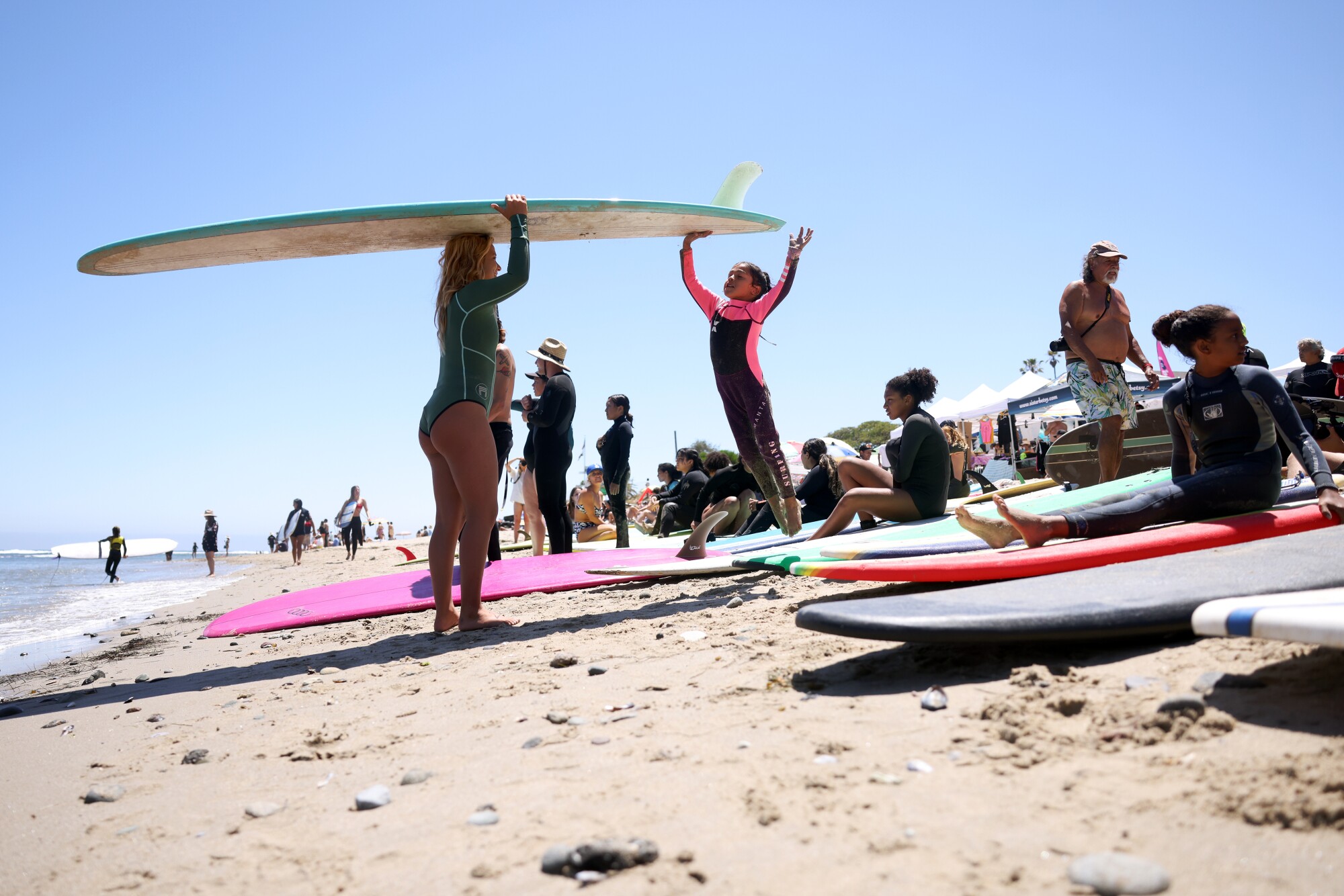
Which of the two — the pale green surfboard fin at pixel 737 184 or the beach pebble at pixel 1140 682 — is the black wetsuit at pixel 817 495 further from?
the beach pebble at pixel 1140 682

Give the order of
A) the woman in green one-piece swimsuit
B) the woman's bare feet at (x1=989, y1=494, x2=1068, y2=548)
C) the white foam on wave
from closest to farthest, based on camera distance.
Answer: the woman's bare feet at (x1=989, y1=494, x2=1068, y2=548)
the woman in green one-piece swimsuit
the white foam on wave

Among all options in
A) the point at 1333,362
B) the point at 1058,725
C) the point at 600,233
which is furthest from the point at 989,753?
the point at 1333,362

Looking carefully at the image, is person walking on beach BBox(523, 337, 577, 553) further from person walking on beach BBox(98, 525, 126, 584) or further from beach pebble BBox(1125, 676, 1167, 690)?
person walking on beach BBox(98, 525, 126, 584)

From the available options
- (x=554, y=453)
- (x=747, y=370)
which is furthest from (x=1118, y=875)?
(x=554, y=453)

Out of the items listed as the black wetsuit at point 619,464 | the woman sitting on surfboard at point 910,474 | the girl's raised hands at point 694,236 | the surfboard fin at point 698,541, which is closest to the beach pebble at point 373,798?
the surfboard fin at point 698,541

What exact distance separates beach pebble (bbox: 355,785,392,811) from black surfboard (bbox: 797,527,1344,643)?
1.12 meters

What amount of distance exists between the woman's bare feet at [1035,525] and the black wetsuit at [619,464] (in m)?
4.64

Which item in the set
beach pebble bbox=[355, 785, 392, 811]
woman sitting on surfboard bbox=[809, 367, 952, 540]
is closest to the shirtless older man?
woman sitting on surfboard bbox=[809, 367, 952, 540]

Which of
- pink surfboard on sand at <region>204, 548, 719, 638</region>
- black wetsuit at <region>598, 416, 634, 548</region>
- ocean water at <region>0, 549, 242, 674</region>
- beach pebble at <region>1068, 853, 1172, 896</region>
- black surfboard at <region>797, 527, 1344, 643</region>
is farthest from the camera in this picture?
ocean water at <region>0, 549, 242, 674</region>

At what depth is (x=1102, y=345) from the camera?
5.48 m

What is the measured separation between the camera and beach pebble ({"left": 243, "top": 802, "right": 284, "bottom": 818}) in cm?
178

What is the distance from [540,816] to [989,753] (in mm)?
837

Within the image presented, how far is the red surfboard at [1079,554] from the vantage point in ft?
9.53

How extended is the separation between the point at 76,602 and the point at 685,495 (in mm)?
9877
